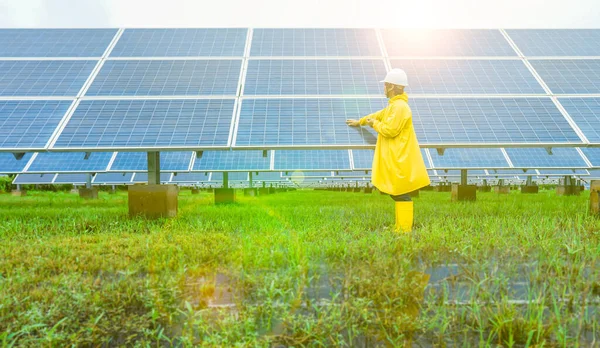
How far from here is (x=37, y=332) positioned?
8.01 feet

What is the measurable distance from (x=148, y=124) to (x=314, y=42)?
6264 millimetres

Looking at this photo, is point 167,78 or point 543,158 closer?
point 167,78

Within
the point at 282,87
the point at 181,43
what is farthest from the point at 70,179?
the point at 282,87

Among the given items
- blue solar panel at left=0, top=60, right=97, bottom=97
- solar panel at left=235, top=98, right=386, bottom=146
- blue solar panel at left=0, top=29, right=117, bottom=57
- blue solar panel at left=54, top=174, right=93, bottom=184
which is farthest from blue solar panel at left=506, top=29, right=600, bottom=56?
blue solar panel at left=54, top=174, right=93, bottom=184

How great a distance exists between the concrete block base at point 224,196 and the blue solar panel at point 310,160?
326cm

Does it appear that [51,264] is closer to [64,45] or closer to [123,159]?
[64,45]

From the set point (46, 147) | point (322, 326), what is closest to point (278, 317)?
point (322, 326)

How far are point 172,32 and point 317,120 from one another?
663 cm

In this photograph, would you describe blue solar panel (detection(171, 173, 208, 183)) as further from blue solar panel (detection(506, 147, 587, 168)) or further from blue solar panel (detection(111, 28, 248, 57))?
blue solar panel (detection(506, 147, 587, 168))

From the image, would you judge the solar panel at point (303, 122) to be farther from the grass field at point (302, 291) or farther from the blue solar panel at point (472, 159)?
the blue solar panel at point (472, 159)

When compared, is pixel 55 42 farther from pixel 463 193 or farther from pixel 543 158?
pixel 543 158

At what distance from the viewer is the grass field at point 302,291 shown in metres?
2.40

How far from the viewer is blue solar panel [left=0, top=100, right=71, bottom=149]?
7.09 meters

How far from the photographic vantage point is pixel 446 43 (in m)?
12.2
